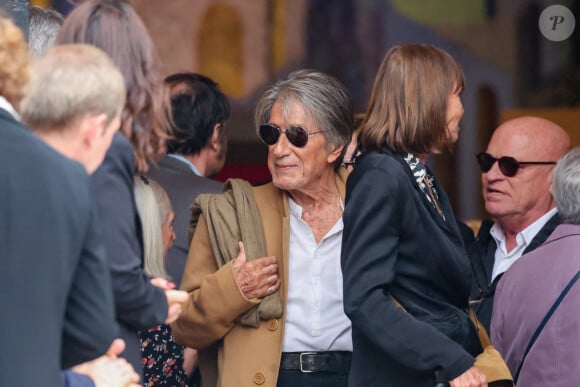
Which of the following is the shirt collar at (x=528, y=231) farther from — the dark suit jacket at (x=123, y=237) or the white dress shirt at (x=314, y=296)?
the dark suit jacket at (x=123, y=237)

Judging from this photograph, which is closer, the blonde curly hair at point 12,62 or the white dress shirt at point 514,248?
the blonde curly hair at point 12,62

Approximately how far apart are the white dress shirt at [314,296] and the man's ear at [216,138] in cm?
100

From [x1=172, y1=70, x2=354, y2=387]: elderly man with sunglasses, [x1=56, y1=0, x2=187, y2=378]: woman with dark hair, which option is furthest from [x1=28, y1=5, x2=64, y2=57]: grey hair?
[x1=56, y1=0, x2=187, y2=378]: woman with dark hair

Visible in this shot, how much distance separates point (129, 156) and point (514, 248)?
2.80 m

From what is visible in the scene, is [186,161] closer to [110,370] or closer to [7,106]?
[110,370]

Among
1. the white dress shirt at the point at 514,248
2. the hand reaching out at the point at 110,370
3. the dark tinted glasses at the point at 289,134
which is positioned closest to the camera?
the hand reaching out at the point at 110,370

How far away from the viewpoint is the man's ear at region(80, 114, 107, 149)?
270 centimetres

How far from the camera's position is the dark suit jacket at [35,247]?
8.19 ft

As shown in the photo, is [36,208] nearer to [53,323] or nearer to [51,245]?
[51,245]

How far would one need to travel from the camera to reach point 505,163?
18.1 feet

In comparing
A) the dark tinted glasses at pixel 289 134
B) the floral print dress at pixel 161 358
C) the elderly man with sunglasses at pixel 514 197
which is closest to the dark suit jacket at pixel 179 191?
the floral print dress at pixel 161 358

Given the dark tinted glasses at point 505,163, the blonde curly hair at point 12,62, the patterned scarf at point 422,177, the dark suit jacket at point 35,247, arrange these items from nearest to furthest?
the dark suit jacket at point 35,247
the blonde curly hair at point 12,62
the patterned scarf at point 422,177
the dark tinted glasses at point 505,163

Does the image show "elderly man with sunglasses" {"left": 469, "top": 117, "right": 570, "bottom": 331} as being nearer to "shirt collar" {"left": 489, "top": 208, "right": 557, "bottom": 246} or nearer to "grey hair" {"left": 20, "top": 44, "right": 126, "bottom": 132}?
"shirt collar" {"left": 489, "top": 208, "right": 557, "bottom": 246}

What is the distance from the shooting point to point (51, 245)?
8.23 ft
